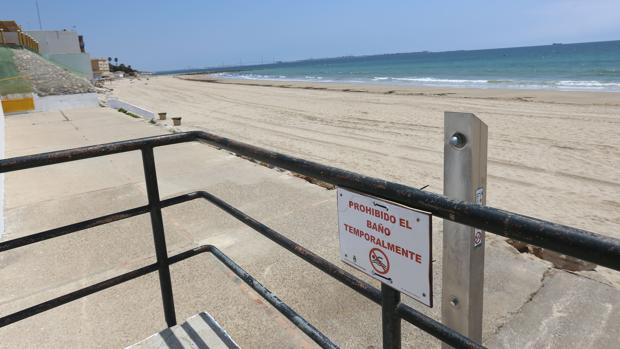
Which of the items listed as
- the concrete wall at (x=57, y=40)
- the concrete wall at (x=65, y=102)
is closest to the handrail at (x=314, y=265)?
the concrete wall at (x=65, y=102)

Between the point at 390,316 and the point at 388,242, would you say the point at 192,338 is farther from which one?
the point at 388,242

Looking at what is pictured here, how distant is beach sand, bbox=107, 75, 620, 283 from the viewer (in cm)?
668

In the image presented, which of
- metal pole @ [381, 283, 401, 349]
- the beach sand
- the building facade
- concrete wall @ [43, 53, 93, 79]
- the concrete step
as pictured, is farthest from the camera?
the building facade

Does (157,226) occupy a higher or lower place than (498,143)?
higher

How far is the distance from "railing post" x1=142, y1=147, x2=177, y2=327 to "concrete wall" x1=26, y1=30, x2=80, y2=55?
6028 cm

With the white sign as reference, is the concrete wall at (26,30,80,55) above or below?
above

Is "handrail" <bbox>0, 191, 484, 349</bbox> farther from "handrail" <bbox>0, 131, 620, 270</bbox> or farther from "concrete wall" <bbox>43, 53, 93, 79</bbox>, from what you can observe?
"concrete wall" <bbox>43, 53, 93, 79</bbox>

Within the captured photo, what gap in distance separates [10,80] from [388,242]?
2214 centimetres

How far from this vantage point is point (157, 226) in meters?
2.44

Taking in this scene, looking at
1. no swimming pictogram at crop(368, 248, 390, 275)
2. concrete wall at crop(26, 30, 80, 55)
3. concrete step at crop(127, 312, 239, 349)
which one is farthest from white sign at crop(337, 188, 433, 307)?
concrete wall at crop(26, 30, 80, 55)

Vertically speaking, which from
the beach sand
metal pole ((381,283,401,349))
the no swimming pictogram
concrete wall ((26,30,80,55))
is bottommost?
the beach sand

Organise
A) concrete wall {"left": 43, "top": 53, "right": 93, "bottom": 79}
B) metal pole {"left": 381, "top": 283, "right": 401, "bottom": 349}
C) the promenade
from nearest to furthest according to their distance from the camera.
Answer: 1. metal pole {"left": 381, "top": 283, "right": 401, "bottom": 349}
2. the promenade
3. concrete wall {"left": 43, "top": 53, "right": 93, "bottom": 79}

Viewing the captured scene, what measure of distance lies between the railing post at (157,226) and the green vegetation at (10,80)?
18482 millimetres

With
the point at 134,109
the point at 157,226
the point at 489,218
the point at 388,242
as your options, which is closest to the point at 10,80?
the point at 134,109
